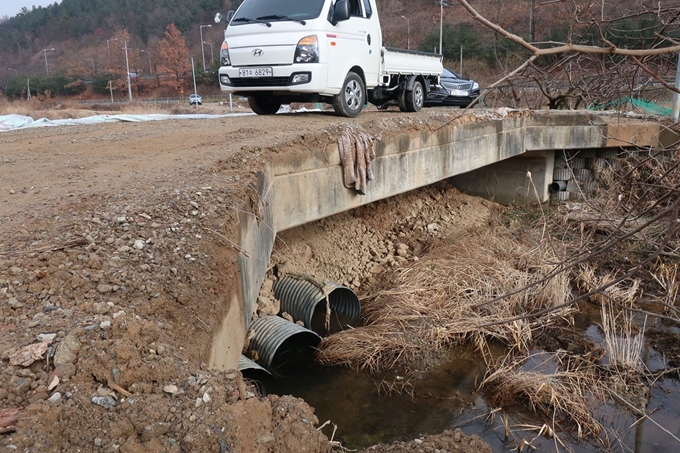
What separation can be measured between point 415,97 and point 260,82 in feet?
12.2

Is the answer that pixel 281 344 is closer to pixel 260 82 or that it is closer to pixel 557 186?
pixel 260 82

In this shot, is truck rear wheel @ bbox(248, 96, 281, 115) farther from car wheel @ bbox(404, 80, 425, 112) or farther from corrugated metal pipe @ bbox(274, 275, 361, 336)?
corrugated metal pipe @ bbox(274, 275, 361, 336)

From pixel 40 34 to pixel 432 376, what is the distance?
120894 mm

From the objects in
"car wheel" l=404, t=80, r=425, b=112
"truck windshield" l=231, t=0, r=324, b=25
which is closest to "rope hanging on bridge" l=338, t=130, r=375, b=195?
"truck windshield" l=231, t=0, r=324, b=25

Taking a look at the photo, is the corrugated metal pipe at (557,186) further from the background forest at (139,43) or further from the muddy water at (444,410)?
the background forest at (139,43)

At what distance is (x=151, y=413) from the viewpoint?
2236mm

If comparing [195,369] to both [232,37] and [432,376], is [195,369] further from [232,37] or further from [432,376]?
[232,37]

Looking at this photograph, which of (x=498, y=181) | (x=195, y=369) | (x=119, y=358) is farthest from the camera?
(x=498, y=181)

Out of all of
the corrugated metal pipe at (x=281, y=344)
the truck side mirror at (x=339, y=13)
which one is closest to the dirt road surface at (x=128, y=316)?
the corrugated metal pipe at (x=281, y=344)

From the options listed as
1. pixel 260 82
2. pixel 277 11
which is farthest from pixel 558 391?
pixel 277 11

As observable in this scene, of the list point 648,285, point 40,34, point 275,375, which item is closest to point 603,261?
point 648,285

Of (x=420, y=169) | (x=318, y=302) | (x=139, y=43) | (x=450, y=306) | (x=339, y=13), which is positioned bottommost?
(x=450, y=306)

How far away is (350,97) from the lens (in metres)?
8.88

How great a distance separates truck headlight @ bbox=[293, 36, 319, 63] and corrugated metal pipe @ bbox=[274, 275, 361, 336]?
3.23m
